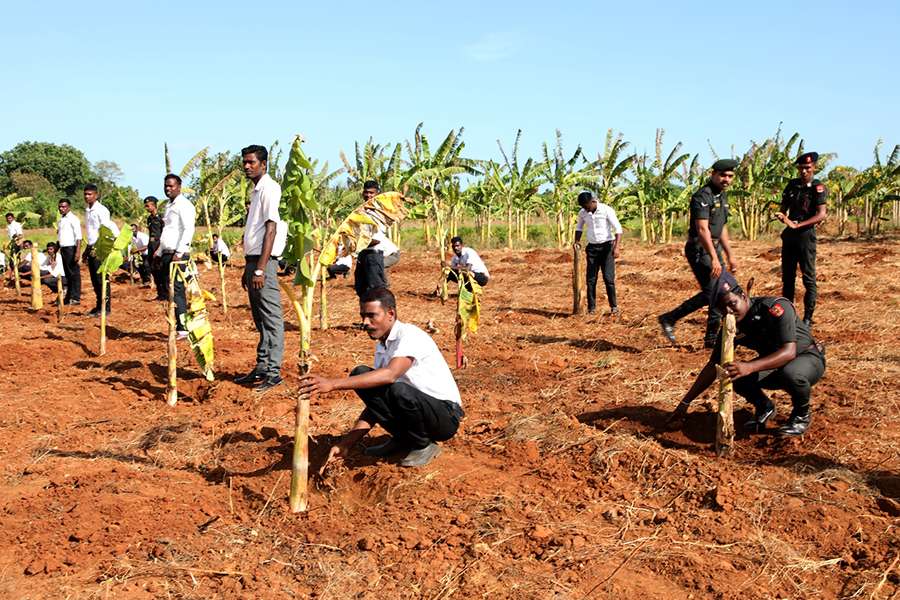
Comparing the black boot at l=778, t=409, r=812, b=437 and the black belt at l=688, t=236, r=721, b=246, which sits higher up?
the black belt at l=688, t=236, r=721, b=246

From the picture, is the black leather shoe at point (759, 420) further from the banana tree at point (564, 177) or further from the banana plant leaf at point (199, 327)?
the banana tree at point (564, 177)

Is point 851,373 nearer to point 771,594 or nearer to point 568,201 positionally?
point 771,594

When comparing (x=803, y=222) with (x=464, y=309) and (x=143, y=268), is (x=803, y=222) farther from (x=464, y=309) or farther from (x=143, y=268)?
(x=143, y=268)

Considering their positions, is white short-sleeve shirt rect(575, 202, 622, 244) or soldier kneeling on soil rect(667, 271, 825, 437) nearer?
soldier kneeling on soil rect(667, 271, 825, 437)

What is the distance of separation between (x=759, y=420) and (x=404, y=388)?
89.1 inches

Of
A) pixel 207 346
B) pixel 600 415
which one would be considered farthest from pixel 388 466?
pixel 207 346

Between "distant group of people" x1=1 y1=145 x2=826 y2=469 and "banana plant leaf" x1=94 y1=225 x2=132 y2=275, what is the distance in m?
0.60

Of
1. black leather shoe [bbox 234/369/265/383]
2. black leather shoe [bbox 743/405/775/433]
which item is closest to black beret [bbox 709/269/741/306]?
black leather shoe [bbox 743/405/775/433]

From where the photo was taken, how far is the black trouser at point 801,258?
22.0 feet

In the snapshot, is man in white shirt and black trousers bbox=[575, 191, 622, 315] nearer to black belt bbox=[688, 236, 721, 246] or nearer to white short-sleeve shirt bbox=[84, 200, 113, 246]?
black belt bbox=[688, 236, 721, 246]

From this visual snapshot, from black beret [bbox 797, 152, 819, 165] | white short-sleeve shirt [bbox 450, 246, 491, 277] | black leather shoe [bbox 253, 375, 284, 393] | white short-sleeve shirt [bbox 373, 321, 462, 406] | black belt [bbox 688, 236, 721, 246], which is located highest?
black beret [bbox 797, 152, 819, 165]

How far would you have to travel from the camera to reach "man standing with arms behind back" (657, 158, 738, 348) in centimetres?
627

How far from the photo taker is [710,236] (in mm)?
6402

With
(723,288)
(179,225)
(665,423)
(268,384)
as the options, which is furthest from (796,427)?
(179,225)
